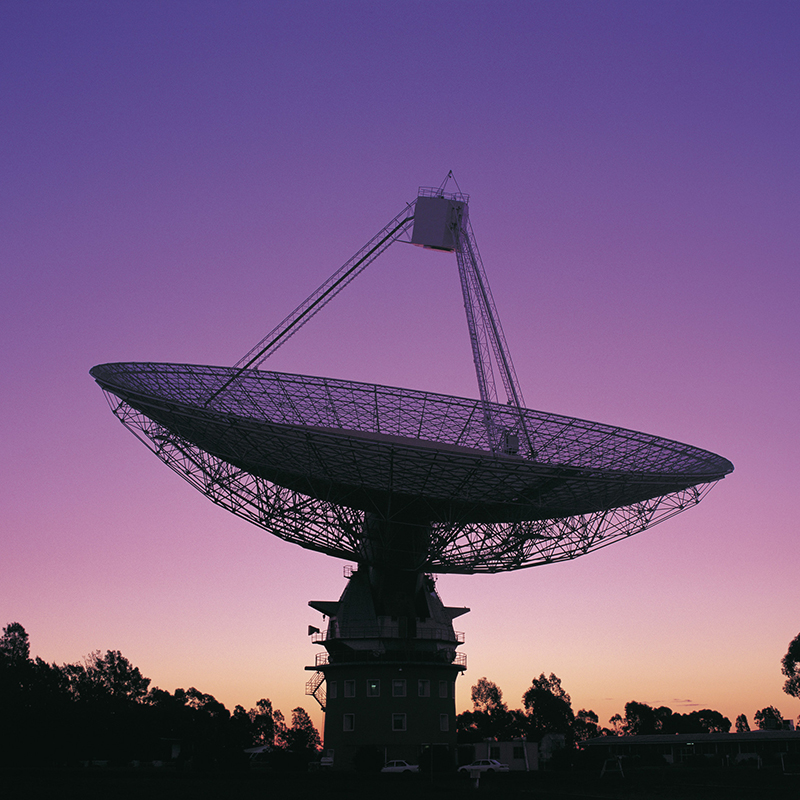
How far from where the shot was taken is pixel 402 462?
43625mm

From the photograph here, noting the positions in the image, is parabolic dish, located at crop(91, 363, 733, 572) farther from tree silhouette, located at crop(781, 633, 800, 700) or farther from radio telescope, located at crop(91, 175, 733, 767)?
tree silhouette, located at crop(781, 633, 800, 700)

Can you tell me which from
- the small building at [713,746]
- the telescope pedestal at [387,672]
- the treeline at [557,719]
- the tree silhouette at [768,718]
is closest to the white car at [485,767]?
the telescope pedestal at [387,672]

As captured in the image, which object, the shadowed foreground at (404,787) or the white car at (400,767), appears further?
the white car at (400,767)

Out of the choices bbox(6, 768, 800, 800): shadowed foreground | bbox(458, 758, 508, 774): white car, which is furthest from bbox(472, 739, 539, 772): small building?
bbox(6, 768, 800, 800): shadowed foreground

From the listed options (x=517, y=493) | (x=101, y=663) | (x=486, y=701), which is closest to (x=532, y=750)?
(x=517, y=493)

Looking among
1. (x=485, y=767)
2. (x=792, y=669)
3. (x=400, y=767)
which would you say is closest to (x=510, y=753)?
(x=485, y=767)

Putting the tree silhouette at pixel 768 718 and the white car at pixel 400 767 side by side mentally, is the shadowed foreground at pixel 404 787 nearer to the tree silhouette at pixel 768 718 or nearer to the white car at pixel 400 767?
the white car at pixel 400 767

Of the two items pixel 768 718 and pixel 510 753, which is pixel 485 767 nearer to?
pixel 510 753

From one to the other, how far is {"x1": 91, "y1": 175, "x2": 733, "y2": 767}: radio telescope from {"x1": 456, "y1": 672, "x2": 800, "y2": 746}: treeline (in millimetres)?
65961

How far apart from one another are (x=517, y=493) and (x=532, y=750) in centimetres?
2961

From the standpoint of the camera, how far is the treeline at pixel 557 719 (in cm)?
13488

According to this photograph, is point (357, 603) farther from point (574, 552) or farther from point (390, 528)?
point (574, 552)

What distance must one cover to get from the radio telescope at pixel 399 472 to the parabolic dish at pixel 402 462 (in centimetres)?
8

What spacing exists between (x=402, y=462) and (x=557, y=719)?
370 ft
